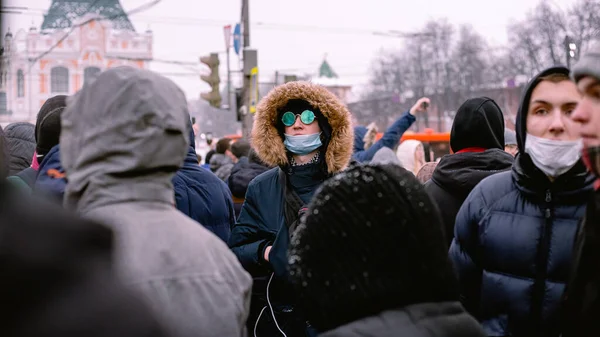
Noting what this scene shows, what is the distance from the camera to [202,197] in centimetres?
464

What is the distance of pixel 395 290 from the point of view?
6.62 feet

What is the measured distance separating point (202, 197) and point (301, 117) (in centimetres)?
→ 79

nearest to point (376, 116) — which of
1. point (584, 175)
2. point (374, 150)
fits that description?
point (374, 150)

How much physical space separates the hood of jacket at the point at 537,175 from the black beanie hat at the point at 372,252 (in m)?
1.17

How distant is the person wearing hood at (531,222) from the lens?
301 cm

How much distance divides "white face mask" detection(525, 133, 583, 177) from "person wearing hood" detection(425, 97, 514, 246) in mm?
1048

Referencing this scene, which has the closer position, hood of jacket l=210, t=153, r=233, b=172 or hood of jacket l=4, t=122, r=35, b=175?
hood of jacket l=4, t=122, r=35, b=175

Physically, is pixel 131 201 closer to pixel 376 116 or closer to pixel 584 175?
pixel 584 175

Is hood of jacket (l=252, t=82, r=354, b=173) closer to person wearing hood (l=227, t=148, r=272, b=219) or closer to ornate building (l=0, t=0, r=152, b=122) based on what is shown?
person wearing hood (l=227, t=148, r=272, b=219)

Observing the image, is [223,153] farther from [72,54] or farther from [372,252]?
[72,54]

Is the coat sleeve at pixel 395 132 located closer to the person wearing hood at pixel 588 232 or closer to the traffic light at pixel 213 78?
the person wearing hood at pixel 588 232

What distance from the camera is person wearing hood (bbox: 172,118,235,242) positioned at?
455 cm

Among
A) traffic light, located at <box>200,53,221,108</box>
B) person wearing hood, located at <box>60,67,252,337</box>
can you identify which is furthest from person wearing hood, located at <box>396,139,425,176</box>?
traffic light, located at <box>200,53,221,108</box>

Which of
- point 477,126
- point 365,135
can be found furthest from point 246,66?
point 477,126
